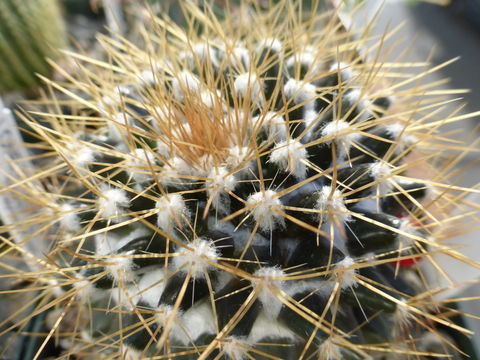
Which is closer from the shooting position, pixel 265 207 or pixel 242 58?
pixel 265 207

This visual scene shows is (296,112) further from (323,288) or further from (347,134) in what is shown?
(323,288)

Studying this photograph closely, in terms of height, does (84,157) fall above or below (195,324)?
above

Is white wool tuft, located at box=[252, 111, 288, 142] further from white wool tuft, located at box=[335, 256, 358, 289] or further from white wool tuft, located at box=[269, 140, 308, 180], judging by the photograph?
white wool tuft, located at box=[335, 256, 358, 289]

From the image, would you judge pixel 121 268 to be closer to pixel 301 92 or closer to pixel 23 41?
pixel 301 92

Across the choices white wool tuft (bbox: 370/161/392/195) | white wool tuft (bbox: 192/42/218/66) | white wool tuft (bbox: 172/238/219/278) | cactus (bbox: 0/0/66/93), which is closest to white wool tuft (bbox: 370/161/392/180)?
white wool tuft (bbox: 370/161/392/195)

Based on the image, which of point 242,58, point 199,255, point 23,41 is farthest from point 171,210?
point 23,41

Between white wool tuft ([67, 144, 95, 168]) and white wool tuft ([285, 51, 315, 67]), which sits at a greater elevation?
white wool tuft ([285, 51, 315, 67])

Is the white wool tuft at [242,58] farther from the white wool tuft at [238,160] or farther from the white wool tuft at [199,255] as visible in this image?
the white wool tuft at [199,255]

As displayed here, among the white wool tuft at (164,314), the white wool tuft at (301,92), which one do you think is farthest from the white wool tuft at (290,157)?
the white wool tuft at (164,314)
